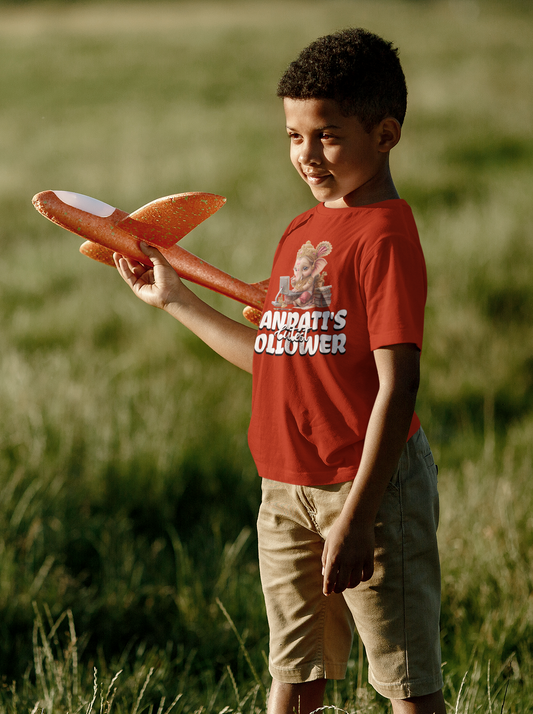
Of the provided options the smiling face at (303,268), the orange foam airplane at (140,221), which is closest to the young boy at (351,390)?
the smiling face at (303,268)

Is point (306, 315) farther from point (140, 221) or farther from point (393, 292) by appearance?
point (140, 221)

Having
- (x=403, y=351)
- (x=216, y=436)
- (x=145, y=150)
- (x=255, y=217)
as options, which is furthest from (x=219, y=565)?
(x=145, y=150)

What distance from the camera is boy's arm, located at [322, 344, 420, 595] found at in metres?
1.32

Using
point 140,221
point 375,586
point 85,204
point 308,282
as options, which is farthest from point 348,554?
point 85,204

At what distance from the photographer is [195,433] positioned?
3703mm

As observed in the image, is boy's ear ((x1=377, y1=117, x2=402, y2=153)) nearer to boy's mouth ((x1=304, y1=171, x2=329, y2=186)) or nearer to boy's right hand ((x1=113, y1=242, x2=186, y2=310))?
boy's mouth ((x1=304, y1=171, x2=329, y2=186))

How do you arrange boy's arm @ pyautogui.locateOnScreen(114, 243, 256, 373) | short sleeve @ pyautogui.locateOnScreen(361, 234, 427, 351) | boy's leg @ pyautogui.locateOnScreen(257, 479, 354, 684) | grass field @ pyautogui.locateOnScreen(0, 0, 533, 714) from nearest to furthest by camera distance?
short sleeve @ pyautogui.locateOnScreen(361, 234, 427, 351) → boy's leg @ pyautogui.locateOnScreen(257, 479, 354, 684) → boy's arm @ pyautogui.locateOnScreen(114, 243, 256, 373) → grass field @ pyautogui.locateOnScreen(0, 0, 533, 714)

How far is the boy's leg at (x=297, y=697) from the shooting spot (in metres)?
1.61

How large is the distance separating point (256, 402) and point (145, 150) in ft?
33.3

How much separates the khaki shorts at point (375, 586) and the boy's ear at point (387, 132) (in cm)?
62

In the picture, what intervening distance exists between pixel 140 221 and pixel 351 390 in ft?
2.18

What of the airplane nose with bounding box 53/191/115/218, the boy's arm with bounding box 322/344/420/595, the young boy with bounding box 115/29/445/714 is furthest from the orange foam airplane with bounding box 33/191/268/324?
the boy's arm with bounding box 322/344/420/595

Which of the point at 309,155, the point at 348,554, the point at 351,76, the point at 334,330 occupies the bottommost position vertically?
the point at 348,554

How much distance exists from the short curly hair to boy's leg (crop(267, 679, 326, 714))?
124cm
